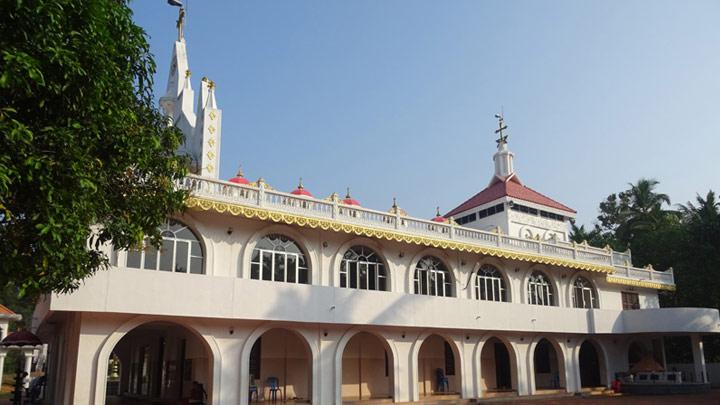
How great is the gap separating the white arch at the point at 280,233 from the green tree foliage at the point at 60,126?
282 inches

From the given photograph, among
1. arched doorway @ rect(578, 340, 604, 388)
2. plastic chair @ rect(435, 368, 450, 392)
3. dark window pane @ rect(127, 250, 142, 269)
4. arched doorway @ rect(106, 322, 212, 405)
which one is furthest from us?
arched doorway @ rect(578, 340, 604, 388)

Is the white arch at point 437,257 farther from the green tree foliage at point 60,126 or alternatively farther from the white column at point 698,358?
the white column at point 698,358

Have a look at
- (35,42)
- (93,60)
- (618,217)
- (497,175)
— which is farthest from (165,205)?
(618,217)

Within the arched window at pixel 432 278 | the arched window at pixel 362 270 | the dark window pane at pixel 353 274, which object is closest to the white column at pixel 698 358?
the arched window at pixel 432 278

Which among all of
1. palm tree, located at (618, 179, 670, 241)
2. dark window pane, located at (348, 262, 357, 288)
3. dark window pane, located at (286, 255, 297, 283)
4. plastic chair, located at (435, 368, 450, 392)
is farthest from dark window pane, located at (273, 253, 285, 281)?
palm tree, located at (618, 179, 670, 241)

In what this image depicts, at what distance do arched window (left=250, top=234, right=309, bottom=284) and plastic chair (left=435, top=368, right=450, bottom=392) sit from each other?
312 inches

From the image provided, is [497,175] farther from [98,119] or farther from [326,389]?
[98,119]

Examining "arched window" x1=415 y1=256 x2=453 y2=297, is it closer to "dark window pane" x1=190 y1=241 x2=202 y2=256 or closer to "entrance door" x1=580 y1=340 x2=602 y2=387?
"dark window pane" x1=190 y1=241 x2=202 y2=256

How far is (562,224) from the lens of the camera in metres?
31.5

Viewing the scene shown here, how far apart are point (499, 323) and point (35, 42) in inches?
715

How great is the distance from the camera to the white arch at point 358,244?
18.6 m

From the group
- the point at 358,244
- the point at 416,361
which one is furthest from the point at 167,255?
the point at 416,361

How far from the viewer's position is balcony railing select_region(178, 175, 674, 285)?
16.2 metres

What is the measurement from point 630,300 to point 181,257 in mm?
22736
